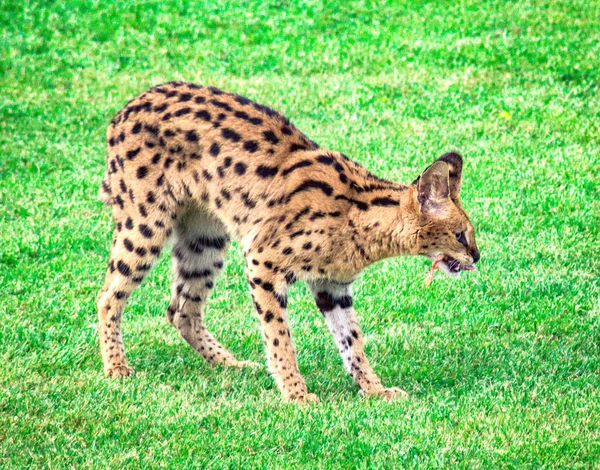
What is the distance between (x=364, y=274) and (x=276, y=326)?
2309mm

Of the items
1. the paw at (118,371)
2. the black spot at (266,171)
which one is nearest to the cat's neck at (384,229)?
the black spot at (266,171)

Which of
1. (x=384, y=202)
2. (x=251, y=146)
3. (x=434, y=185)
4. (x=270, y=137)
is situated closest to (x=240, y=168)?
(x=251, y=146)

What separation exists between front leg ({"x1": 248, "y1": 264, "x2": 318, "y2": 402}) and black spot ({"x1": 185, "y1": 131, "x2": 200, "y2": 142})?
3.24 ft

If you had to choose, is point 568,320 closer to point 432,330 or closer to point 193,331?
point 432,330

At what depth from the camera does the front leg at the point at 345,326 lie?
22.6 ft

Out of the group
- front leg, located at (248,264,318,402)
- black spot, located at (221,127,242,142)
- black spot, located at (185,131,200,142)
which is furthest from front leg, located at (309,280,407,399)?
black spot, located at (185,131,200,142)

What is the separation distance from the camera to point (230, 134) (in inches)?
279

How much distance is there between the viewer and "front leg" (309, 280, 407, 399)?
688cm

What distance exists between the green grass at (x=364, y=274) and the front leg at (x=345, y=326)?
20 cm

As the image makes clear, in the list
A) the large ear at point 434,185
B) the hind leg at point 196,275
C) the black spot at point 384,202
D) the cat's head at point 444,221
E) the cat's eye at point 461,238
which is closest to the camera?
the large ear at point 434,185

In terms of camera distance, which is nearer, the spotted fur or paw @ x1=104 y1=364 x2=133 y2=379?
the spotted fur

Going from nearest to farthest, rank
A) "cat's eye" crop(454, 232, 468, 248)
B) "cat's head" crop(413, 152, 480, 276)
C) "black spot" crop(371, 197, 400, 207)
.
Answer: "cat's head" crop(413, 152, 480, 276), "cat's eye" crop(454, 232, 468, 248), "black spot" crop(371, 197, 400, 207)

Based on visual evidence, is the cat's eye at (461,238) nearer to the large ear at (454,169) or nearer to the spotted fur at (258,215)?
the spotted fur at (258,215)

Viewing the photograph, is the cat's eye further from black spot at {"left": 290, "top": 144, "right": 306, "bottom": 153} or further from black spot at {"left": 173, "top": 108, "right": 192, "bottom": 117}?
black spot at {"left": 173, "top": 108, "right": 192, "bottom": 117}
